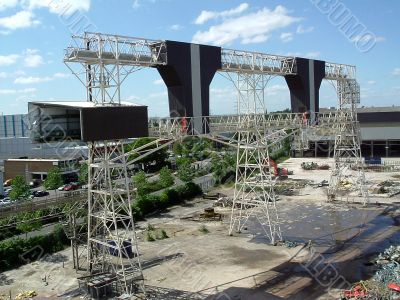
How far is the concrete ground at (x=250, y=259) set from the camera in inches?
709

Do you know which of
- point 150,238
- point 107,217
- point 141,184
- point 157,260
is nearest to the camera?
point 107,217

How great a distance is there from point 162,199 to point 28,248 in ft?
43.3

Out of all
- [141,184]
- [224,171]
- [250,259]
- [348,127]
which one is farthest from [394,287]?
[224,171]

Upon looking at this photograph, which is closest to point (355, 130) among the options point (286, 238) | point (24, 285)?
point (286, 238)

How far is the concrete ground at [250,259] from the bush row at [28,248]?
2.10ft

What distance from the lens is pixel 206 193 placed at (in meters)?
40.8

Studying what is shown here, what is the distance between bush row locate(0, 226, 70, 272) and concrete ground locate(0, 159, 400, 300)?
2.10ft

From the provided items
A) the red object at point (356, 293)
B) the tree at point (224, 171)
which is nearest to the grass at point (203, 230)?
the red object at point (356, 293)

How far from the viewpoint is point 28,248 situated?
909 inches

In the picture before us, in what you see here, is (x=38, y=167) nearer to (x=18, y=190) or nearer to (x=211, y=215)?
(x=18, y=190)

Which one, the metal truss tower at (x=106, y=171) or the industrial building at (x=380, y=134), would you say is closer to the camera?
the metal truss tower at (x=106, y=171)

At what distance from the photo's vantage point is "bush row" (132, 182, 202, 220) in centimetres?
3200

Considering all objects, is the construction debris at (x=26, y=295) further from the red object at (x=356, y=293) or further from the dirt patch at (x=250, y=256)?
the red object at (x=356, y=293)

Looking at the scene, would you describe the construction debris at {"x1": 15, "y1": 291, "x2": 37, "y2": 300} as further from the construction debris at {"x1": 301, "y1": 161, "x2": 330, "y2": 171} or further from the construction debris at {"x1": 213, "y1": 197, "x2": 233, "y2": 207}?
the construction debris at {"x1": 301, "y1": 161, "x2": 330, "y2": 171}
